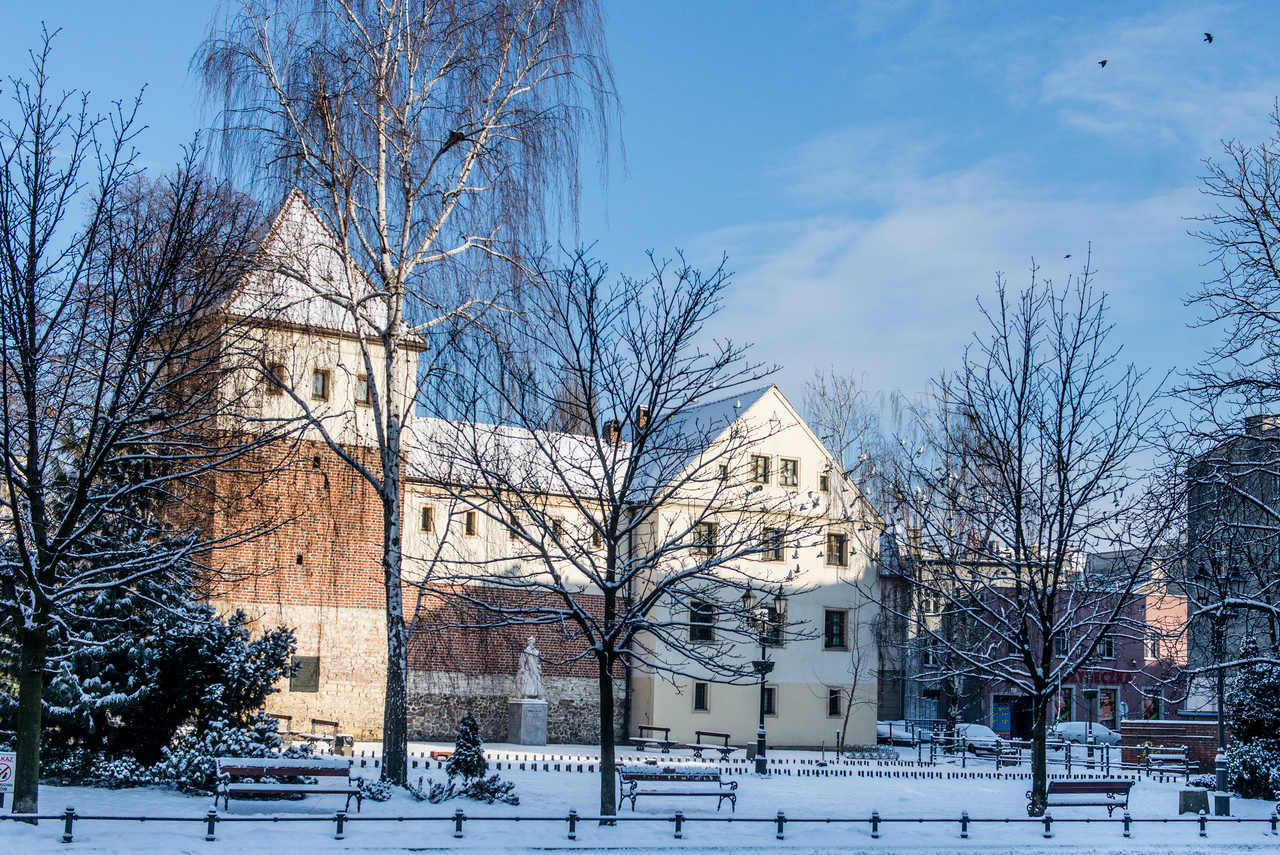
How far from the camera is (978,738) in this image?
41000 millimetres

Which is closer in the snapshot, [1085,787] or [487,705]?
[1085,787]

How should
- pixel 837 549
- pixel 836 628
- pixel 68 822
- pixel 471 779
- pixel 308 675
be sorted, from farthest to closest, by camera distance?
pixel 837 549, pixel 836 628, pixel 308 675, pixel 471 779, pixel 68 822

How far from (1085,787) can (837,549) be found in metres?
19.9

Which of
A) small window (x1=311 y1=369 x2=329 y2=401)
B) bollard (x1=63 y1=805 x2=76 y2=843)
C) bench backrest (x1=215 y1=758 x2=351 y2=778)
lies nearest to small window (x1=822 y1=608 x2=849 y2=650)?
small window (x1=311 y1=369 x2=329 y2=401)

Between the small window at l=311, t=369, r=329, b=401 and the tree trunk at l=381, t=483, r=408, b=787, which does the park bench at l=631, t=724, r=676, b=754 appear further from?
the tree trunk at l=381, t=483, r=408, b=787

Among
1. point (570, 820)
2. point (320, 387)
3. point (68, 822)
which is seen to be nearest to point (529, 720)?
point (320, 387)

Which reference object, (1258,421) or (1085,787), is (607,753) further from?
(1258,421)

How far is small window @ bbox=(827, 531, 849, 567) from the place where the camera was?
39.9m

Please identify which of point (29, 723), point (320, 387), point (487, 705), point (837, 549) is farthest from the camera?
point (837, 549)

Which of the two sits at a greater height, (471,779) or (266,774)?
(266,774)

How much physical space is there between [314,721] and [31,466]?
15.6 meters

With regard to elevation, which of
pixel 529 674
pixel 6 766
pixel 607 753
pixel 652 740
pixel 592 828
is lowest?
pixel 652 740

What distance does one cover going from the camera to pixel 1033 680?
63.1 ft

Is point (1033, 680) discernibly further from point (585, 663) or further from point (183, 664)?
point (585, 663)
